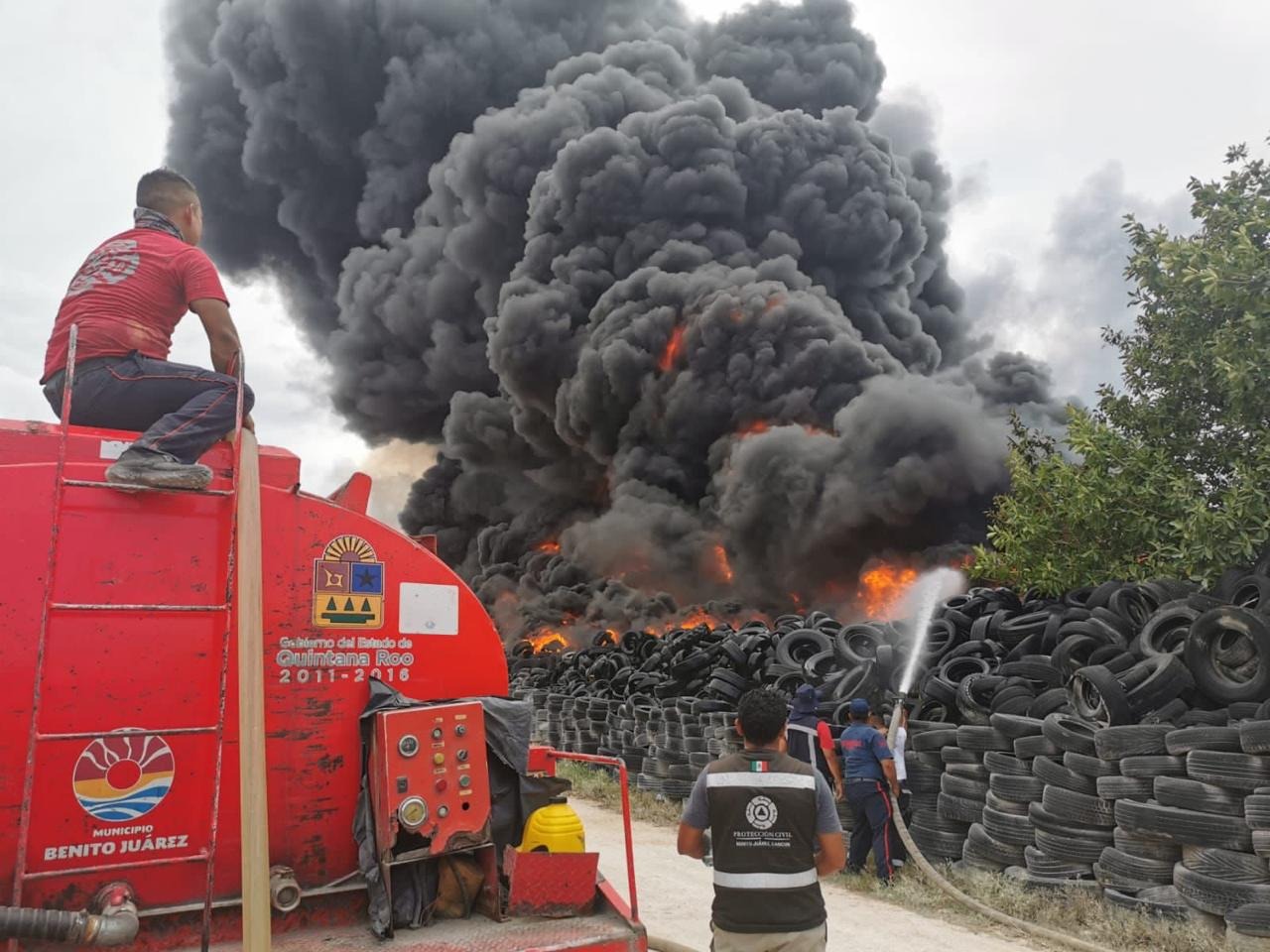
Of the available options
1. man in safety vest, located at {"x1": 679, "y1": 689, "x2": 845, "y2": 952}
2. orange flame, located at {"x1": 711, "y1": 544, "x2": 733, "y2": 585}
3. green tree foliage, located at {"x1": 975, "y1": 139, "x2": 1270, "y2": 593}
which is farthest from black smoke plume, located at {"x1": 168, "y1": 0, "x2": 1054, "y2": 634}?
man in safety vest, located at {"x1": 679, "y1": 689, "x2": 845, "y2": 952}

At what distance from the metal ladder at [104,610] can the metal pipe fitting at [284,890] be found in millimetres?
247

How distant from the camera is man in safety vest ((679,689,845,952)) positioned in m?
3.89

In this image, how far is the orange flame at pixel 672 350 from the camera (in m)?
42.9

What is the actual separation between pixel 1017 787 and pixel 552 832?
585 centimetres

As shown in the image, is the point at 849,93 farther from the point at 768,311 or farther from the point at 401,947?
the point at 401,947

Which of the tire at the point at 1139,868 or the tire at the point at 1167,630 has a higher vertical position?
the tire at the point at 1167,630

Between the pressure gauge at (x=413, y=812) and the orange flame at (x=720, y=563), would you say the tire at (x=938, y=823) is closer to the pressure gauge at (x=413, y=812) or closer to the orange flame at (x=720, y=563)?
the pressure gauge at (x=413, y=812)

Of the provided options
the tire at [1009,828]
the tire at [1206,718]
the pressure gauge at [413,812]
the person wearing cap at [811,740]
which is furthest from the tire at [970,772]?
the pressure gauge at [413,812]

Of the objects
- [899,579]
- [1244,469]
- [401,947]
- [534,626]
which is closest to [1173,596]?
[1244,469]

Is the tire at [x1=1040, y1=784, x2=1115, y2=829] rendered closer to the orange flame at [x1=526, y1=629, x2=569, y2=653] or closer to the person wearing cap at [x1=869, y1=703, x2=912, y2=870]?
the person wearing cap at [x1=869, y1=703, x2=912, y2=870]

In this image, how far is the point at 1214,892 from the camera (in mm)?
6508

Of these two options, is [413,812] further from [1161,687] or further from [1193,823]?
[1161,687]

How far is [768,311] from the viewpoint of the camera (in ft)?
130

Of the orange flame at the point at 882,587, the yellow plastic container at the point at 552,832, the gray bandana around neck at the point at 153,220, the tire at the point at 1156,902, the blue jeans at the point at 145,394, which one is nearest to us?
the blue jeans at the point at 145,394
